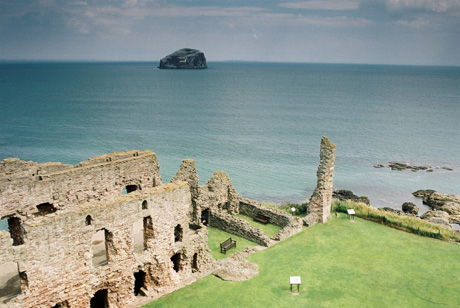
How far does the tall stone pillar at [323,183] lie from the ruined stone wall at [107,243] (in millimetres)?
10886

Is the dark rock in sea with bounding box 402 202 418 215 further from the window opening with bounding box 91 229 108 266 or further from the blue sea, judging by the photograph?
the window opening with bounding box 91 229 108 266

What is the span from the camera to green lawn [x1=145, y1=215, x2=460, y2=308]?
19234mm

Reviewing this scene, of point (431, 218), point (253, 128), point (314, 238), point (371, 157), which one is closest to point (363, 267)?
point (314, 238)

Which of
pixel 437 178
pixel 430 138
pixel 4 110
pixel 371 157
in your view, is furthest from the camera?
pixel 4 110

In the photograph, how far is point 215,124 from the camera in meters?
83.1

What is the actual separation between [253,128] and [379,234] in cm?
5520

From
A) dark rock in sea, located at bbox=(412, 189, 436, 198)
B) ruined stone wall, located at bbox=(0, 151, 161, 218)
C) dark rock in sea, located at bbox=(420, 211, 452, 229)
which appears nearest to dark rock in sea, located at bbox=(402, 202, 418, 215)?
dark rock in sea, located at bbox=(420, 211, 452, 229)

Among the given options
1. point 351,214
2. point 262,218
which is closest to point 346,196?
point 351,214

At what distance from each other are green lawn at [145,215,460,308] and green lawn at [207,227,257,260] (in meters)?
1.75

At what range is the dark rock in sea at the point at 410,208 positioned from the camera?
39797 millimetres

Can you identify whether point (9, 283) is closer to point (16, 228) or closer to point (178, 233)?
point (16, 228)

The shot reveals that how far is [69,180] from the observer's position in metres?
19.5

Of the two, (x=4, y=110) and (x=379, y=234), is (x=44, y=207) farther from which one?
(x=4, y=110)

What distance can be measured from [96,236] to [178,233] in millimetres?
4605
